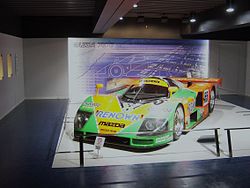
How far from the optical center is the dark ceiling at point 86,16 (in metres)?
6.26

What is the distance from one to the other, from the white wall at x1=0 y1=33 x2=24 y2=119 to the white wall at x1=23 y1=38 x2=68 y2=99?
349 mm

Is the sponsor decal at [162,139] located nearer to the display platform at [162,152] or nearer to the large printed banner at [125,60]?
the display platform at [162,152]

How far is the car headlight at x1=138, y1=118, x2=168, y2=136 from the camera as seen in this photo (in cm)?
448

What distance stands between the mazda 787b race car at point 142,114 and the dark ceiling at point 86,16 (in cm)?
148

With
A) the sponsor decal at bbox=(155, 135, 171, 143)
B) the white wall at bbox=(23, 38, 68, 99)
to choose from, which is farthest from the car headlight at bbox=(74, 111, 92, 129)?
the white wall at bbox=(23, 38, 68, 99)

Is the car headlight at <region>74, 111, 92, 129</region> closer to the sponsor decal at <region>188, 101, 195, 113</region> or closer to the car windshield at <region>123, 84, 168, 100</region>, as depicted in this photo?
the car windshield at <region>123, 84, 168, 100</region>

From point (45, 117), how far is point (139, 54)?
4583mm

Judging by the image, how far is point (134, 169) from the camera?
3.87 metres

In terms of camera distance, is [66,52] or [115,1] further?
[66,52]

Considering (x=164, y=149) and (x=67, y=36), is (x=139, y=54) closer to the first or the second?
(x=67, y=36)

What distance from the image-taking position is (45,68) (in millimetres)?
9961

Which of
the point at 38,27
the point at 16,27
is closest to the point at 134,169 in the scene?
the point at 16,27

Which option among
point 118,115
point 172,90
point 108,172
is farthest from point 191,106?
point 108,172

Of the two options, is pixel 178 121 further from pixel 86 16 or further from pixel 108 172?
pixel 86 16
